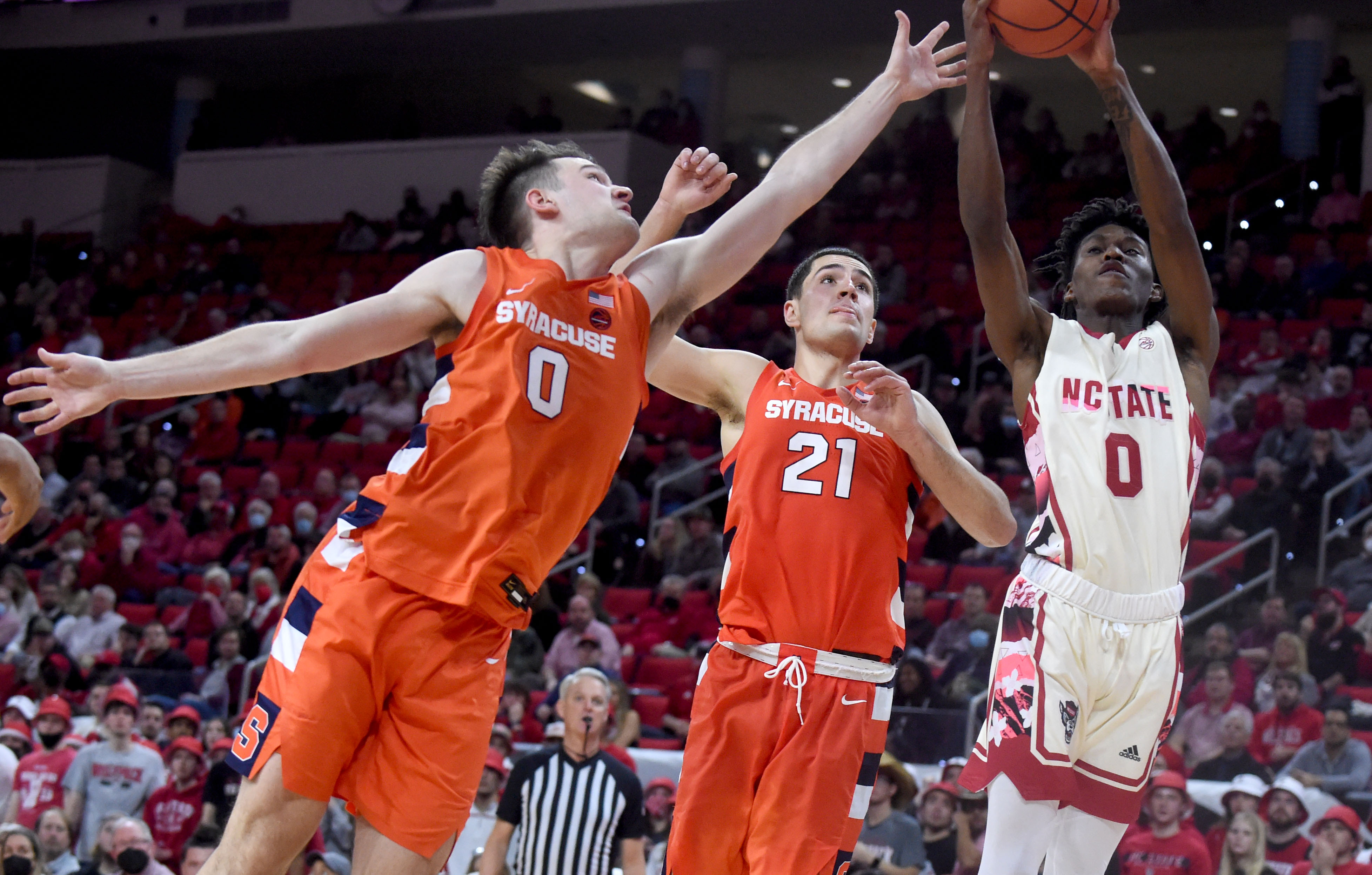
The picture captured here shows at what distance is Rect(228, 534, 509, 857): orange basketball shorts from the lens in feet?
10.2

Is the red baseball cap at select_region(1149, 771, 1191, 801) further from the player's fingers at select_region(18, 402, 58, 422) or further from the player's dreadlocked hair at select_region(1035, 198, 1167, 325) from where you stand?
the player's fingers at select_region(18, 402, 58, 422)

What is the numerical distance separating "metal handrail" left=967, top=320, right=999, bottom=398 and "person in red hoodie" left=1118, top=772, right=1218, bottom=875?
5.95m

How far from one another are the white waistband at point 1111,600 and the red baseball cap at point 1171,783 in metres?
3.73

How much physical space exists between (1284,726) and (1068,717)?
5065 mm

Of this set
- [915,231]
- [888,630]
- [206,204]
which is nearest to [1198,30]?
[915,231]

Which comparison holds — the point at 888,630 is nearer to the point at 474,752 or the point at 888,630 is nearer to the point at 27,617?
the point at 474,752

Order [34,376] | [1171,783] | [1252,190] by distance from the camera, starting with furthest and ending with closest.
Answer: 1. [1252,190]
2. [1171,783]
3. [34,376]

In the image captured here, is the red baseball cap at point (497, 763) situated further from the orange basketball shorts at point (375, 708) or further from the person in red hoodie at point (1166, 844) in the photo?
the orange basketball shorts at point (375, 708)

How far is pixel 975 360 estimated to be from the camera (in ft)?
42.8

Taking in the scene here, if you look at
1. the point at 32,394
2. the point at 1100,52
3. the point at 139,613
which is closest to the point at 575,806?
the point at 1100,52

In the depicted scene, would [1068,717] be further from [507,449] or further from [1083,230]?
[507,449]

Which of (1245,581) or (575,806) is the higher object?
(1245,581)

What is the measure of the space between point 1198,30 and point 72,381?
18.2 meters

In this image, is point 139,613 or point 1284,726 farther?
point 139,613
